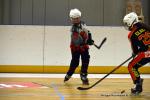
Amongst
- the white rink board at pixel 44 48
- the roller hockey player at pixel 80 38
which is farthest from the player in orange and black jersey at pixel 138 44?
the white rink board at pixel 44 48

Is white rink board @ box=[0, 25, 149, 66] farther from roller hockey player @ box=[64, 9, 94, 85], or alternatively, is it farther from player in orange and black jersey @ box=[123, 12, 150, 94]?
player in orange and black jersey @ box=[123, 12, 150, 94]

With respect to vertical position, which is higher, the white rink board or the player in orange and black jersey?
the player in orange and black jersey

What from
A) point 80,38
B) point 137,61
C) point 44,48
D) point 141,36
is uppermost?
point 141,36

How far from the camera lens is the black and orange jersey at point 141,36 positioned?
19.6 feet

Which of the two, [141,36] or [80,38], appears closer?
[141,36]

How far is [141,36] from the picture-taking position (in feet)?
19.7

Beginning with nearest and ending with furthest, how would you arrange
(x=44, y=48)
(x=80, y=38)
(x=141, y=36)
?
(x=141, y=36)
(x=80, y=38)
(x=44, y=48)

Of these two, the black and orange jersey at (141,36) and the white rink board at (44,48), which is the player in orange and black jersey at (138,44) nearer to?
the black and orange jersey at (141,36)

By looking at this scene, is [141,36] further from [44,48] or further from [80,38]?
[44,48]

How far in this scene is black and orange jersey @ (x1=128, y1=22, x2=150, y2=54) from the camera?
5988 mm

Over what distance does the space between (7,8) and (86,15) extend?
80.9 inches

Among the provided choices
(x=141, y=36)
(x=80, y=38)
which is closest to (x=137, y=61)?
(x=141, y=36)

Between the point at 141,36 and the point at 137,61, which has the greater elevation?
the point at 141,36

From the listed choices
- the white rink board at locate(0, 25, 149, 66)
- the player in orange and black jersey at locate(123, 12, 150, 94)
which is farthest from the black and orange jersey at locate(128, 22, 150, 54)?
the white rink board at locate(0, 25, 149, 66)
